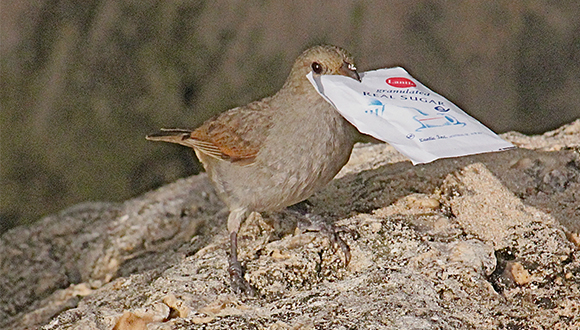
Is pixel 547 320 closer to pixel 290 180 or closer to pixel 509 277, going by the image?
pixel 509 277

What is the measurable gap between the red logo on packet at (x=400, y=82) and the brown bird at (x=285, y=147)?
0.63ft

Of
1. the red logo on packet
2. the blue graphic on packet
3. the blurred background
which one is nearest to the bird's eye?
the red logo on packet

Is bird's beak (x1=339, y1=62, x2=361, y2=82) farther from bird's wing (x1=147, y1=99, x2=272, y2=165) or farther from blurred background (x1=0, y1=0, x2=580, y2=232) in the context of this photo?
blurred background (x1=0, y1=0, x2=580, y2=232)

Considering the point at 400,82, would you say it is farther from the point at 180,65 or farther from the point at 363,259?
the point at 180,65

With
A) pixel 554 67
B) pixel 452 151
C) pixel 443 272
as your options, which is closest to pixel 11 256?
pixel 443 272

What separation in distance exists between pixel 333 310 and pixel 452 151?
95 centimetres

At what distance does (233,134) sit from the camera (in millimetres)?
4035

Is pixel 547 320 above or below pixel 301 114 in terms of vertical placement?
below

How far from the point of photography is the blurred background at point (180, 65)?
5285mm

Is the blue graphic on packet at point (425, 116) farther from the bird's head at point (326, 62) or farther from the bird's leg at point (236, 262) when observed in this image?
the bird's leg at point (236, 262)

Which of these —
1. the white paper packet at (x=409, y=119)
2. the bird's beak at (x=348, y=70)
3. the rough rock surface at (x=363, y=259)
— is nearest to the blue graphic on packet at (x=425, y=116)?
the white paper packet at (x=409, y=119)

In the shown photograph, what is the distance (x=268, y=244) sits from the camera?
3877 millimetres

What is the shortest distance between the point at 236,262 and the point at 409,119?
1.25m

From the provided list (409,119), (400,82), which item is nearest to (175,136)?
(400,82)
